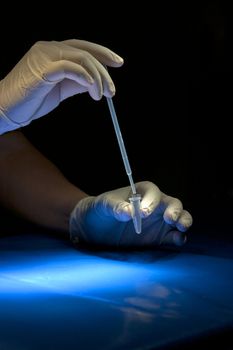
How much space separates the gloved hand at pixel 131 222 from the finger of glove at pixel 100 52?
309mm

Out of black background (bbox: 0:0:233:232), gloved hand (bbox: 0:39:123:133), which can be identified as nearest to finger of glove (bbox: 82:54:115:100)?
gloved hand (bbox: 0:39:123:133)

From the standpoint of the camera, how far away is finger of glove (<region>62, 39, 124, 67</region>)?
1275 mm

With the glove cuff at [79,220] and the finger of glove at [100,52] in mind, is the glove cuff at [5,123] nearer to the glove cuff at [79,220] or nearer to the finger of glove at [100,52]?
the finger of glove at [100,52]

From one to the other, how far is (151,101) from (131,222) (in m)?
0.93

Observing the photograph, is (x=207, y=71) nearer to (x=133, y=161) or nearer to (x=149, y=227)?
(x=133, y=161)

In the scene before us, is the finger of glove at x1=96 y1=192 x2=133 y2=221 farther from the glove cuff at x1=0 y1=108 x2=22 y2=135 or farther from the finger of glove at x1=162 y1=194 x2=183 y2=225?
the glove cuff at x1=0 y1=108 x2=22 y2=135

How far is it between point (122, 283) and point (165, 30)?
134 centimetres

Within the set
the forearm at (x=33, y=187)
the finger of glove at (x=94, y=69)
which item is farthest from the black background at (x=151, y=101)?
the finger of glove at (x=94, y=69)

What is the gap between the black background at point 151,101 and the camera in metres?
2.13

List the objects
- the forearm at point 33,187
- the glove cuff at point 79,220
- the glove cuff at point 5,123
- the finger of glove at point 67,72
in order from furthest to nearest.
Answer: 1. the forearm at point 33,187
2. the glove cuff at point 79,220
3. the glove cuff at point 5,123
4. the finger of glove at point 67,72

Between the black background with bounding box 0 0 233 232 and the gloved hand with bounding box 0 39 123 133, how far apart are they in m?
0.77

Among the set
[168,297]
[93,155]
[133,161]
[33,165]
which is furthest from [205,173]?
[168,297]

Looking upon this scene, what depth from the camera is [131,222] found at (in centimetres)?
148

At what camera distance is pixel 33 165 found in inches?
71.4
